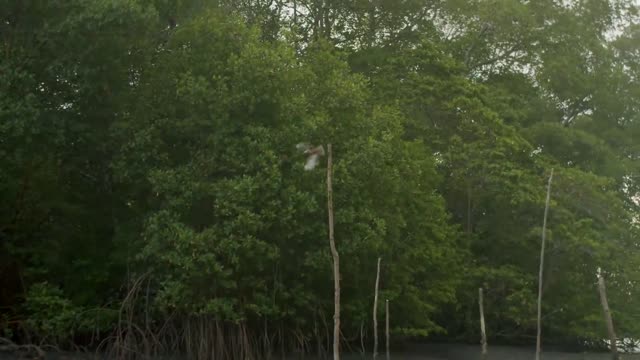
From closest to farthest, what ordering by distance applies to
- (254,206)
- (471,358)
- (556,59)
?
1. (254,206)
2. (471,358)
3. (556,59)

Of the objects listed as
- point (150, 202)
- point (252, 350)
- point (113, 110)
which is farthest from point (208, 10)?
point (252, 350)

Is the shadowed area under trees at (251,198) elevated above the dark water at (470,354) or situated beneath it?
elevated above

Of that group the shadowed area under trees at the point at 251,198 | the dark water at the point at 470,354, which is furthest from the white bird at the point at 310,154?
the dark water at the point at 470,354

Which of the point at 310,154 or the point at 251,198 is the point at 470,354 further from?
the point at 251,198

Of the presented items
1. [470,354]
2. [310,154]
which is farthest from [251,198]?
[470,354]

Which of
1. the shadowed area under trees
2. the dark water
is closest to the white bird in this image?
the shadowed area under trees

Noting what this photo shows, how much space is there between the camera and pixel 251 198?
1223cm

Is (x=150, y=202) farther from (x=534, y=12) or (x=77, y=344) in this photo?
(x=534, y=12)

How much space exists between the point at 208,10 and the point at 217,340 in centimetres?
584

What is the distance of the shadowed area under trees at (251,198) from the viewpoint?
1266 cm

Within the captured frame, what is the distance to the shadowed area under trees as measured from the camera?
41.5 feet

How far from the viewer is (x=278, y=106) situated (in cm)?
1337

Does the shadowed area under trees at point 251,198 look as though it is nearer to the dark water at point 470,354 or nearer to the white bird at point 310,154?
the white bird at point 310,154

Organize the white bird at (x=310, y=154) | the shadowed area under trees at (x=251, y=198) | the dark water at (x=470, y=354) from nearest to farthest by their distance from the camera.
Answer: the white bird at (x=310, y=154)
the shadowed area under trees at (x=251, y=198)
the dark water at (x=470, y=354)
